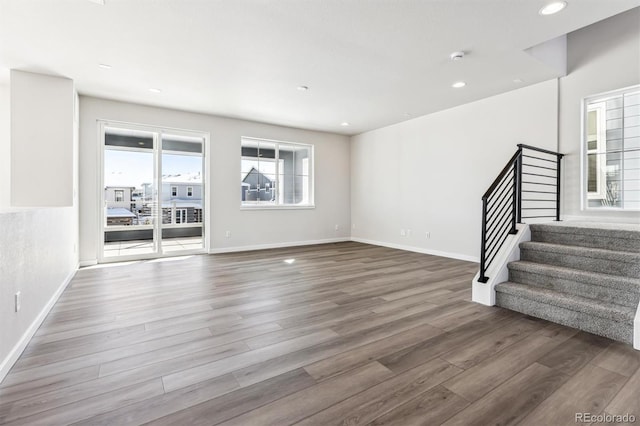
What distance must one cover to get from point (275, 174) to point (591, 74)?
550 centimetres

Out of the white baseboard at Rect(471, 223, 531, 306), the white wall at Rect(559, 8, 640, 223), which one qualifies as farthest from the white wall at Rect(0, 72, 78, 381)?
the white wall at Rect(559, 8, 640, 223)

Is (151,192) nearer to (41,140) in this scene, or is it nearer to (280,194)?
(41,140)

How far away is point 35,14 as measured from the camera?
8.86 ft

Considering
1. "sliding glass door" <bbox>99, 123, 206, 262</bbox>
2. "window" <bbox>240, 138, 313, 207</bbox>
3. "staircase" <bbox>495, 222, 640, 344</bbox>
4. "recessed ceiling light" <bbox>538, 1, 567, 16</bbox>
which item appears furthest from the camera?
"window" <bbox>240, 138, 313, 207</bbox>

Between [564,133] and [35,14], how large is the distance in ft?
19.8

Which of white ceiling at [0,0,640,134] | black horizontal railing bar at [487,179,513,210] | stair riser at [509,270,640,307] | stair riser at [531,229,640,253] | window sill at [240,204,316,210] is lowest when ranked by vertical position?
stair riser at [509,270,640,307]

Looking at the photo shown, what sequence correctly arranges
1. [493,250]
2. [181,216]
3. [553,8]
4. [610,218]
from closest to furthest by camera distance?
[553,8] < [493,250] < [610,218] < [181,216]

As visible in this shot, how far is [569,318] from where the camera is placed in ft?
8.34

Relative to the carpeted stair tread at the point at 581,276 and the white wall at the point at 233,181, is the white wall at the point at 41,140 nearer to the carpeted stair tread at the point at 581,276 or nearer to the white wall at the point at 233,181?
the white wall at the point at 233,181

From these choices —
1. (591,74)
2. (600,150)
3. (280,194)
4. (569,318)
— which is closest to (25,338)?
(569,318)

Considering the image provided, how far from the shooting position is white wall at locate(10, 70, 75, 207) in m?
3.87

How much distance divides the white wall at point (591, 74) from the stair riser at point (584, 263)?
1.39 m

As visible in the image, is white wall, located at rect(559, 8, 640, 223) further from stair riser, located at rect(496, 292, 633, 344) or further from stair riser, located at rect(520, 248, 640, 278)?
stair riser, located at rect(496, 292, 633, 344)

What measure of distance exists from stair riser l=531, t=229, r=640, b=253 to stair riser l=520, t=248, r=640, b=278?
0.23m
